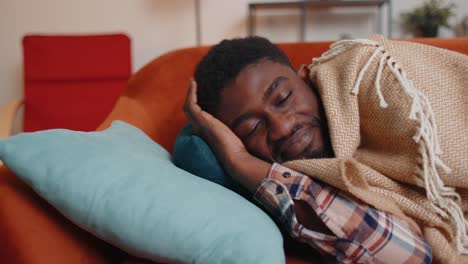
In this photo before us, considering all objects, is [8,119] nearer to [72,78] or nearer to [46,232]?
[72,78]

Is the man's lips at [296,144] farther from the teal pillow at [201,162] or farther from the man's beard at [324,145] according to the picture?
the teal pillow at [201,162]

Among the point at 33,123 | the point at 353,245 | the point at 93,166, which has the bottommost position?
the point at 33,123

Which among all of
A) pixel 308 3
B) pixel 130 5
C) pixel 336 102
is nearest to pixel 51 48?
pixel 130 5

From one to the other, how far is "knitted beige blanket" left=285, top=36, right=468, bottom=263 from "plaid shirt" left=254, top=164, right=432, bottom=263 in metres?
0.02

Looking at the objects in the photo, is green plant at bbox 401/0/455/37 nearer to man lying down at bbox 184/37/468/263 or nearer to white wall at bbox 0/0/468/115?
white wall at bbox 0/0/468/115

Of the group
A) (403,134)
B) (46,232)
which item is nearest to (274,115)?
(403,134)

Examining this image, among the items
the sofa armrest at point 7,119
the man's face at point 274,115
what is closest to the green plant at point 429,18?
the man's face at point 274,115

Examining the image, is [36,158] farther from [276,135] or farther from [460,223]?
[460,223]

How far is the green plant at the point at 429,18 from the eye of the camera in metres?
1.88

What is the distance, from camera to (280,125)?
0.74 m

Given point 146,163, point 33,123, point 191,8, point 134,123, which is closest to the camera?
point 146,163

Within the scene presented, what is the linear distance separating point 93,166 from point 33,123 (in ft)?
5.14

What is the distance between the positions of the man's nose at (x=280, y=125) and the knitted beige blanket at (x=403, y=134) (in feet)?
0.25

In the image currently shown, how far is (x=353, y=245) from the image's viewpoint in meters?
0.57
